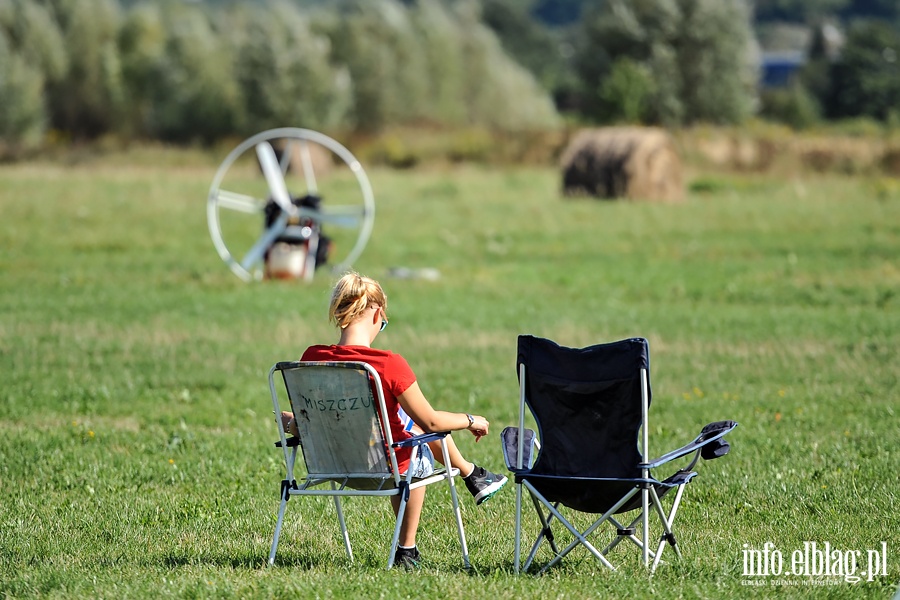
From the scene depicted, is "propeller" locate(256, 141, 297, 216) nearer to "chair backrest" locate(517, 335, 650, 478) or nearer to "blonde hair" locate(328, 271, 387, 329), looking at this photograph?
"blonde hair" locate(328, 271, 387, 329)

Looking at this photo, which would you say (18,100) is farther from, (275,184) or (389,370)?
(389,370)

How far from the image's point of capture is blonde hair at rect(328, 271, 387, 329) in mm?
5781

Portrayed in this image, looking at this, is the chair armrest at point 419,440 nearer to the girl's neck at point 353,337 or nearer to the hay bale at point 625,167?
the girl's neck at point 353,337

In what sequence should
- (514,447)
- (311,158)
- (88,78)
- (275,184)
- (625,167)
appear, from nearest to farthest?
(514,447) → (275,184) → (625,167) → (311,158) → (88,78)

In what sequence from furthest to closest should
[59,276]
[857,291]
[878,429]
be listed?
1. [59,276]
2. [857,291]
3. [878,429]

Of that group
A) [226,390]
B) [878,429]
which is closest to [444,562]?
[878,429]

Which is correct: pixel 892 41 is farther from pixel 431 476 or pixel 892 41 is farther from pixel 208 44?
pixel 431 476

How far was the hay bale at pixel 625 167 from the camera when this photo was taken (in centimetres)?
2850

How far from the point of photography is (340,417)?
5.64 m

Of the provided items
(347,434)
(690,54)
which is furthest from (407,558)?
(690,54)

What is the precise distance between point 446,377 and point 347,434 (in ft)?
18.7

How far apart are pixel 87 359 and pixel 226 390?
6.84 feet

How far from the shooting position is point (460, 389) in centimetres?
1082

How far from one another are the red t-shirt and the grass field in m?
0.65
